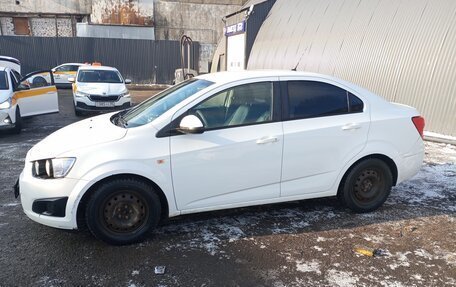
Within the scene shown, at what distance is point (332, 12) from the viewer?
13789 mm

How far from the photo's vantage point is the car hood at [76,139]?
3570 mm

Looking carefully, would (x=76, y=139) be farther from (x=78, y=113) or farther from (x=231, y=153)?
(x=78, y=113)

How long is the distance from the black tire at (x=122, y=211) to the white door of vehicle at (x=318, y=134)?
146 cm

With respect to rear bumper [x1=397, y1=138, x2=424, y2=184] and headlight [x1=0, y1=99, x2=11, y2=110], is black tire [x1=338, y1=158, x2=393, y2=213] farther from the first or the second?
headlight [x1=0, y1=99, x2=11, y2=110]

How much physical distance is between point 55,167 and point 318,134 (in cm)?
268

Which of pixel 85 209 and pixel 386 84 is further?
pixel 386 84

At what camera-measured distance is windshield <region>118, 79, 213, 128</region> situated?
157 inches

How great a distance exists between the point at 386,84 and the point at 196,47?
59.3 ft

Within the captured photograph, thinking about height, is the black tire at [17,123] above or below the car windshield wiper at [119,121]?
below

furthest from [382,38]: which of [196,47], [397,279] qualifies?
[196,47]

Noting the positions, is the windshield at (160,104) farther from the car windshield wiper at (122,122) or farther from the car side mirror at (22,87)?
the car side mirror at (22,87)

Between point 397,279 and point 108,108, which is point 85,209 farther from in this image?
point 108,108

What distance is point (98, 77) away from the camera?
1294 cm

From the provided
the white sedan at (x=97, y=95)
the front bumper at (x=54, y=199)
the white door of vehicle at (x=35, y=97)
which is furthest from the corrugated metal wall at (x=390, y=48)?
the front bumper at (x=54, y=199)
